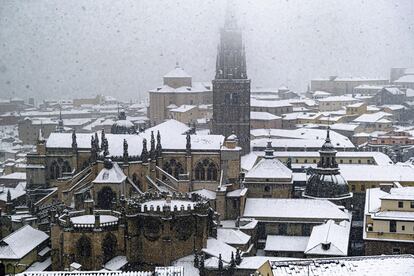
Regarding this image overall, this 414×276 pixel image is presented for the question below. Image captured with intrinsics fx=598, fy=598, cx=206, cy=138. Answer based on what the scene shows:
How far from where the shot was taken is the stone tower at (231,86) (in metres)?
75.6

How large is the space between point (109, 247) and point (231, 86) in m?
35.7

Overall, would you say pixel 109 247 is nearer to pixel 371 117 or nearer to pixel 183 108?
pixel 183 108

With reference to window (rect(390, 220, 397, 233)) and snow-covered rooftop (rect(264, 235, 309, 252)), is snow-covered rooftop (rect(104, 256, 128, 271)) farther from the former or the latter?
window (rect(390, 220, 397, 233))

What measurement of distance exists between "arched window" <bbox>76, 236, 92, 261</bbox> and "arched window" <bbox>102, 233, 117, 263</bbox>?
111cm

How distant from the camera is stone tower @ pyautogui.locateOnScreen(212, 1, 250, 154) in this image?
75562 mm

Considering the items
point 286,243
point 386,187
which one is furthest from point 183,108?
point 286,243

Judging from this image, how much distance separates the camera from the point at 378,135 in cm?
10669

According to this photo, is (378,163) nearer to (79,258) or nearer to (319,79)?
(79,258)

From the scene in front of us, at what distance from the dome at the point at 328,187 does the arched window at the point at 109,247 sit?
2326 cm

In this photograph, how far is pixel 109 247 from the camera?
46312 millimetres

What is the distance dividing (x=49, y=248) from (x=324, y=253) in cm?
2231

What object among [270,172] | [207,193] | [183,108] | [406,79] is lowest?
[207,193]

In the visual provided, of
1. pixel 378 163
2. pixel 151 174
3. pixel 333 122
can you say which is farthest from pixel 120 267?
pixel 333 122

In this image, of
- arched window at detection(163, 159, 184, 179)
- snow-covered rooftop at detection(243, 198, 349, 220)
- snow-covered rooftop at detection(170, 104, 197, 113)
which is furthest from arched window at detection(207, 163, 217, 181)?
snow-covered rooftop at detection(170, 104, 197, 113)
